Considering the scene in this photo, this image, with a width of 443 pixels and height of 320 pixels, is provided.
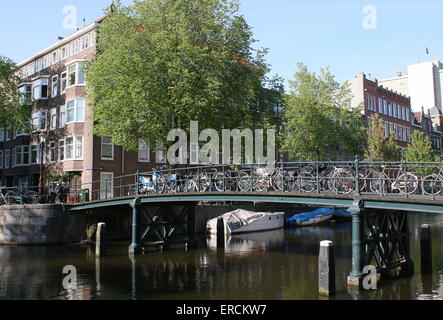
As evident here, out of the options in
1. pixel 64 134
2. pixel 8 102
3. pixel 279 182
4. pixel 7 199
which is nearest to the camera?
pixel 279 182

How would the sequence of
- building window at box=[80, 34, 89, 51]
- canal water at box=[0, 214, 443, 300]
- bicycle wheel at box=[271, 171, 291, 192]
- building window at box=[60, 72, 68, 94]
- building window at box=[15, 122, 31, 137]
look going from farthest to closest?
building window at box=[60, 72, 68, 94]
building window at box=[15, 122, 31, 137]
building window at box=[80, 34, 89, 51]
bicycle wheel at box=[271, 171, 291, 192]
canal water at box=[0, 214, 443, 300]

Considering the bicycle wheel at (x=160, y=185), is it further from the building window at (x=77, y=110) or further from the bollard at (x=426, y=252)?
the building window at (x=77, y=110)

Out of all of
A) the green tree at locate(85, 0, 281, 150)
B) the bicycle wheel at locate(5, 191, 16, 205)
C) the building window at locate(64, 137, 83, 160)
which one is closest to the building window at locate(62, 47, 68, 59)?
the building window at locate(64, 137, 83, 160)

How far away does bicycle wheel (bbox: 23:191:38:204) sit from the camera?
29.2m

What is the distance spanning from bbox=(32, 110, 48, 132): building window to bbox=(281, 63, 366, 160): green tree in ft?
66.9

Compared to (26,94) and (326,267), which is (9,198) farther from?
(326,267)

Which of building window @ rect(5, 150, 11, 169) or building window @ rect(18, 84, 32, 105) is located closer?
building window @ rect(18, 84, 32, 105)

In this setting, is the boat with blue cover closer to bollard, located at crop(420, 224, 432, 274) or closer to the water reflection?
the water reflection

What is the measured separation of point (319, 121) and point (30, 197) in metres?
21.0

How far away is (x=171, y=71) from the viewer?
25422 millimetres

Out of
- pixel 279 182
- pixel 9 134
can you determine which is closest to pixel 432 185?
pixel 279 182

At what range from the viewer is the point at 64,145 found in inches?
1446

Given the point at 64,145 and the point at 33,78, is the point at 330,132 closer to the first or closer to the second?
the point at 64,145

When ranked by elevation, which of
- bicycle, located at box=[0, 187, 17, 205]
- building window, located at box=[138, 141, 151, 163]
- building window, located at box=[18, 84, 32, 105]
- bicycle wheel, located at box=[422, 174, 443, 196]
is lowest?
bicycle, located at box=[0, 187, 17, 205]
